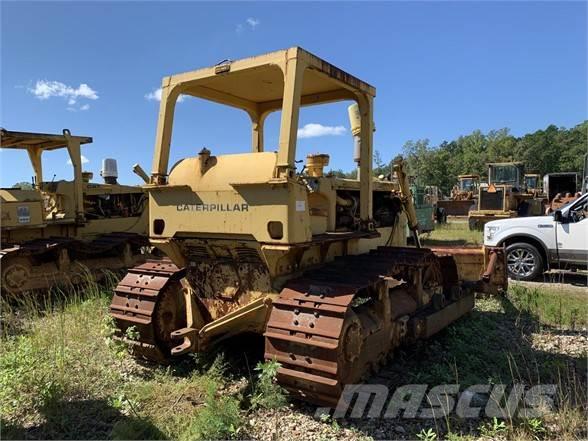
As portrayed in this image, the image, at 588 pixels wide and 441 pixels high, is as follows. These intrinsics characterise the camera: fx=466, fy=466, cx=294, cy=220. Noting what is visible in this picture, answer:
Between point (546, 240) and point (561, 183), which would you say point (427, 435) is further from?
point (561, 183)

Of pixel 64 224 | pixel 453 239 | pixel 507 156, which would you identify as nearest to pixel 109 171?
pixel 64 224

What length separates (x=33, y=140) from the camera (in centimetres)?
880

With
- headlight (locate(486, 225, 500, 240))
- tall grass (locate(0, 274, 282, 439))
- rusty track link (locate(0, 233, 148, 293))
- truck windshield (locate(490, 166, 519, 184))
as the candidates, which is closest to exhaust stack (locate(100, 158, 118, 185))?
rusty track link (locate(0, 233, 148, 293))

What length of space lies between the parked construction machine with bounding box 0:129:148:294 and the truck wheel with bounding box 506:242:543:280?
756cm

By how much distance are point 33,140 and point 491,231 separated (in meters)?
9.49

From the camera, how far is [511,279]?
9.69 meters

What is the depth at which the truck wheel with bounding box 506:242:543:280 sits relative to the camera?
9344 mm

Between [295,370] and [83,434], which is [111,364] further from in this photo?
[295,370]

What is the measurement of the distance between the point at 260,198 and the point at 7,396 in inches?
106

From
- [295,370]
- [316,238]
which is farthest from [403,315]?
[295,370]

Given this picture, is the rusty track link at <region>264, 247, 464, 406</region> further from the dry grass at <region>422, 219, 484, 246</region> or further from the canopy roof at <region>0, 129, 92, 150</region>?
the dry grass at <region>422, 219, 484, 246</region>

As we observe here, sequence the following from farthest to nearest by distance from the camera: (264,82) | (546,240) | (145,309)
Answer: (546,240) < (264,82) < (145,309)

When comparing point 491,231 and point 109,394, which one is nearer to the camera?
point 109,394

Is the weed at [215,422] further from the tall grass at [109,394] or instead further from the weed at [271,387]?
the weed at [271,387]
